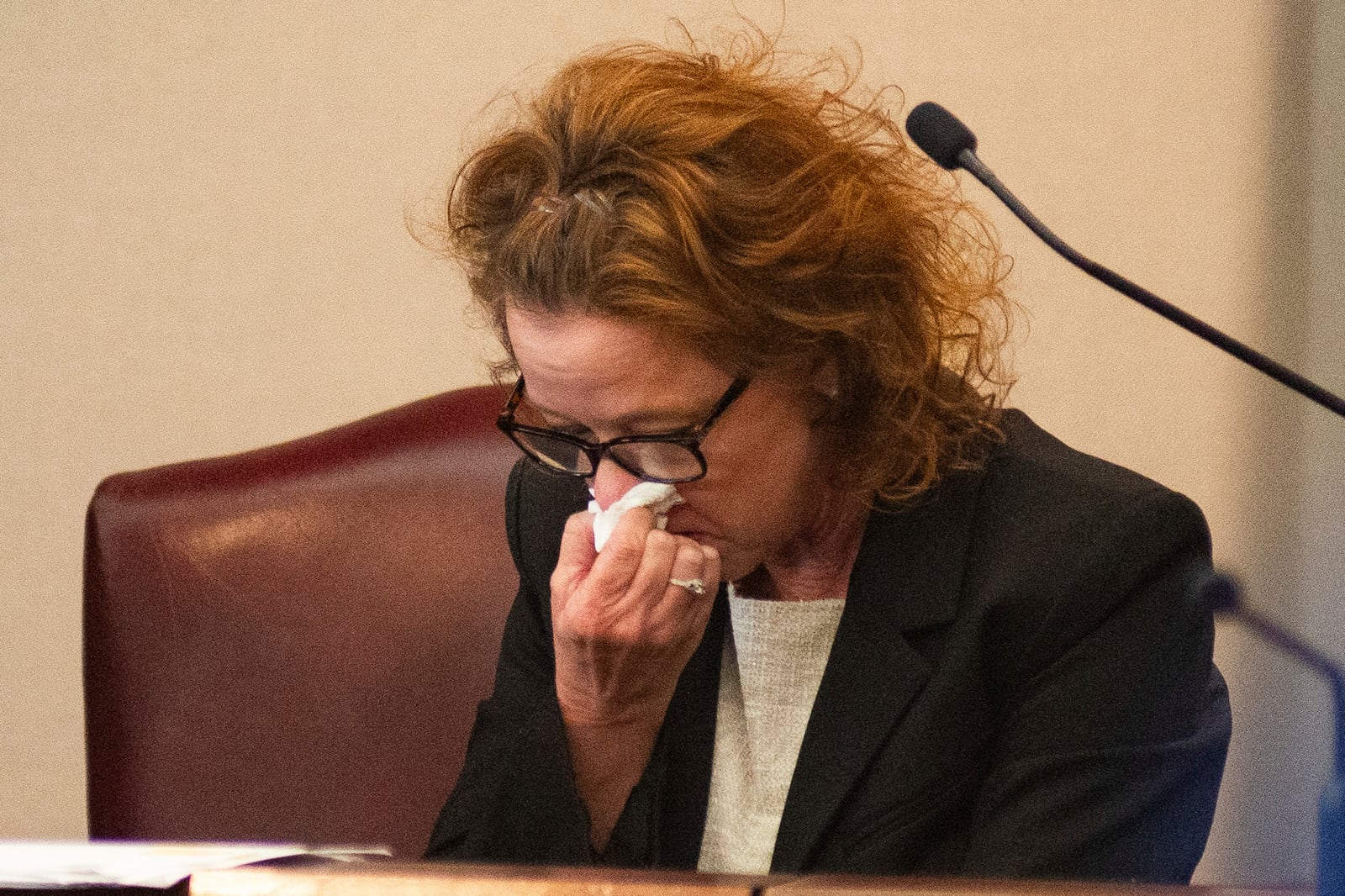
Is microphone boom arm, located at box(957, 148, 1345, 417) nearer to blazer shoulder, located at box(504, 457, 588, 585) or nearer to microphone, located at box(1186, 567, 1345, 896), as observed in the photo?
microphone, located at box(1186, 567, 1345, 896)

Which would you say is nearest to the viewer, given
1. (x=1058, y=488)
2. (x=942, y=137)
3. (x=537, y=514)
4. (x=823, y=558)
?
(x=942, y=137)

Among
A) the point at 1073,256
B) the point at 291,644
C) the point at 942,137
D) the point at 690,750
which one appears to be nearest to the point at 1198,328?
the point at 1073,256

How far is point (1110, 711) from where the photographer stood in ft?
3.24

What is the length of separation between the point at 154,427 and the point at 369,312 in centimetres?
35

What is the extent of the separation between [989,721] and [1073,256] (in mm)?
484

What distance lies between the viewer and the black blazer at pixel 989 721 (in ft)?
3.18

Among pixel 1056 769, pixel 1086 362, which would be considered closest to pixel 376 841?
pixel 1056 769

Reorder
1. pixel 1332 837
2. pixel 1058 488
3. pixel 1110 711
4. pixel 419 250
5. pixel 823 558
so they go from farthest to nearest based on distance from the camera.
A: 1. pixel 419 250
2. pixel 823 558
3. pixel 1058 488
4. pixel 1110 711
5. pixel 1332 837

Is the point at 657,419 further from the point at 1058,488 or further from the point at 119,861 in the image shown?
the point at 119,861

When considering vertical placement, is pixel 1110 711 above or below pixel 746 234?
below

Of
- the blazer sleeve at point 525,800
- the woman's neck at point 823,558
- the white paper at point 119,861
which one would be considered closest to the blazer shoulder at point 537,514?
the blazer sleeve at point 525,800

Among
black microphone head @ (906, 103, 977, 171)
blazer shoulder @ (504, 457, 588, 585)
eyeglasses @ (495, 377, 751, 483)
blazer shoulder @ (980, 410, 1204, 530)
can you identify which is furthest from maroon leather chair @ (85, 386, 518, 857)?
black microphone head @ (906, 103, 977, 171)

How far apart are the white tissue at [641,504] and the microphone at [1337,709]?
0.55 metres

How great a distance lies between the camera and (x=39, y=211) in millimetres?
1845
